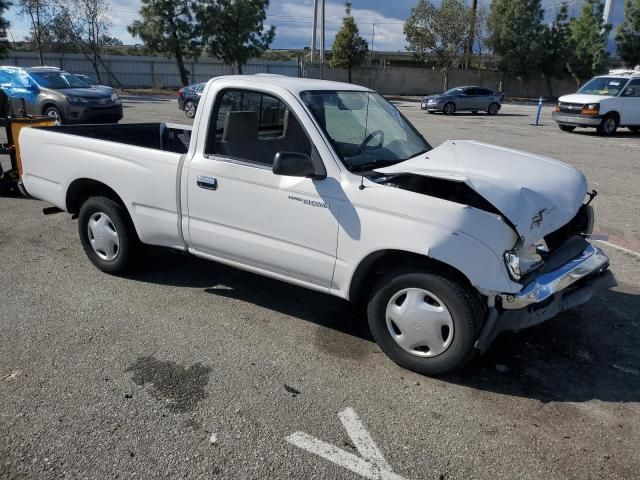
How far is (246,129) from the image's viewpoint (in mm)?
4449

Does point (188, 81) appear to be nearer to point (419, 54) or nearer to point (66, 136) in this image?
point (419, 54)

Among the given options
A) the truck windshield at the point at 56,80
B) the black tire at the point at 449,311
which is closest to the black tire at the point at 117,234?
the black tire at the point at 449,311

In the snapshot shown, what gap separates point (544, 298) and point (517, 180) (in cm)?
88

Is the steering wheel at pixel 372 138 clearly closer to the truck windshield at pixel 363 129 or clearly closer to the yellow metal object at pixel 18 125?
the truck windshield at pixel 363 129

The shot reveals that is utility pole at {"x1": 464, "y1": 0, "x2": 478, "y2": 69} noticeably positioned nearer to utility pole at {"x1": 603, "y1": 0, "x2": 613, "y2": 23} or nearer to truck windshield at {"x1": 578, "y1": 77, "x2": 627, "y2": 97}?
utility pole at {"x1": 603, "y1": 0, "x2": 613, "y2": 23}

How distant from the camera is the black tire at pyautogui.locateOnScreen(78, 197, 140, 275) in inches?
196

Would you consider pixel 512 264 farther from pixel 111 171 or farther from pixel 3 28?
pixel 3 28

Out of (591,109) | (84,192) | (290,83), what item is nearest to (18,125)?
(84,192)

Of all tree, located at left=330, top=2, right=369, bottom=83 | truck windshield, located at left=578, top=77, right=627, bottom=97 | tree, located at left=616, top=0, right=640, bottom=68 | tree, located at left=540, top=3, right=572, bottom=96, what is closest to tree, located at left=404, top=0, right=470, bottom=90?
tree, located at left=330, top=2, right=369, bottom=83

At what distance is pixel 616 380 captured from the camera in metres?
3.71

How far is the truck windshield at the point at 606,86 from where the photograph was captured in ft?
60.4

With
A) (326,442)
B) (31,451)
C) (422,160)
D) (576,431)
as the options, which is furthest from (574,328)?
(31,451)

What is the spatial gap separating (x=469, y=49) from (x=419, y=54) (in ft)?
14.4

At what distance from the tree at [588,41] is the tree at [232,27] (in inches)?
1071
